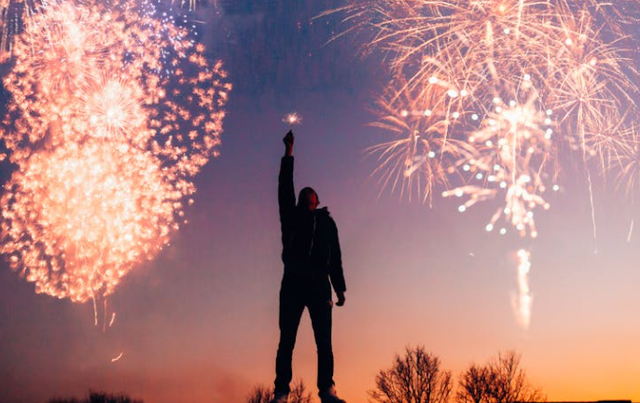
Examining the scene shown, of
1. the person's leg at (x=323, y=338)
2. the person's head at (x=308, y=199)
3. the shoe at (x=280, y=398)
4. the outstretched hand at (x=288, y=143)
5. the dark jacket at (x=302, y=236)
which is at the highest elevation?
the outstretched hand at (x=288, y=143)

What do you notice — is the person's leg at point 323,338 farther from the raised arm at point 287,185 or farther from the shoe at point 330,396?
the raised arm at point 287,185

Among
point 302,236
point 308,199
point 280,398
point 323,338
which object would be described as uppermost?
point 308,199

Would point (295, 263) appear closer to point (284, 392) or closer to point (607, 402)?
point (284, 392)

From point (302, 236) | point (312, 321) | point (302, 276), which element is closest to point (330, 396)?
point (312, 321)

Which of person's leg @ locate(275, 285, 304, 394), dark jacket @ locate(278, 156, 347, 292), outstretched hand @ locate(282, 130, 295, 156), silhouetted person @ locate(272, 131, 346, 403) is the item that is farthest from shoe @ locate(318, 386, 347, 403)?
outstretched hand @ locate(282, 130, 295, 156)

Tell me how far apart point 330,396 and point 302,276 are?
1.18 meters

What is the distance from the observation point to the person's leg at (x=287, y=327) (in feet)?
20.7

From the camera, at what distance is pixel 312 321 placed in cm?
642

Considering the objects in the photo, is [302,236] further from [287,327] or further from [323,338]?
[323,338]

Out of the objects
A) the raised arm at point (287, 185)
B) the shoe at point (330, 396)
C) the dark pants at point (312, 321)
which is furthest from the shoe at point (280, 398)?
the raised arm at point (287, 185)

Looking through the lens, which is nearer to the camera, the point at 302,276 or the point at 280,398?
the point at 280,398

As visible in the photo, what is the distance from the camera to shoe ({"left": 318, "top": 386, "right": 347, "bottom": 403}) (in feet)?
20.2

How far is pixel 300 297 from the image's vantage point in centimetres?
639

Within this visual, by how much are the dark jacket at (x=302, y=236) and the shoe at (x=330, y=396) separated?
106 centimetres
